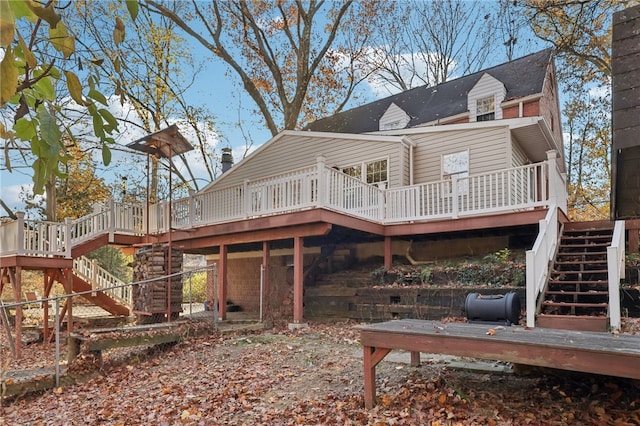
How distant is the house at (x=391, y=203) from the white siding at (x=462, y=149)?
0.10 ft

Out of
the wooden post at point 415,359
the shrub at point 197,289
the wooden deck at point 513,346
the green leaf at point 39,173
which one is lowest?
the shrub at point 197,289

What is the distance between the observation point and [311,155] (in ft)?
47.3

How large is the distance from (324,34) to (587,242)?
16615mm

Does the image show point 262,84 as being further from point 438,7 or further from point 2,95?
point 2,95

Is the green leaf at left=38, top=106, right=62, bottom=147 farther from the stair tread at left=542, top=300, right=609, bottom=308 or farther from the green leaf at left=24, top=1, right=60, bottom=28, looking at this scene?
the stair tread at left=542, top=300, right=609, bottom=308

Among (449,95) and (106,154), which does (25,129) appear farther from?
(449,95)

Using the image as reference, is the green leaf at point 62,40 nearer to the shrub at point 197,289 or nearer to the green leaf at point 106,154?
the green leaf at point 106,154

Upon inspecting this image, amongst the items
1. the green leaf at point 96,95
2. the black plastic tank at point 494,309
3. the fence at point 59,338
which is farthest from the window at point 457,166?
the green leaf at point 96,95

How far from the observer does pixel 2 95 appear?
1.12 meters

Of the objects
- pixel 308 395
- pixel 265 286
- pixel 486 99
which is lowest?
pixel 308 395

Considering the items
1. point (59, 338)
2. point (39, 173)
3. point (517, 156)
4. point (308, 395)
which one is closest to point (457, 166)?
point (517, 156)

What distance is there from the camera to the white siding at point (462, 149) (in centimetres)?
1156

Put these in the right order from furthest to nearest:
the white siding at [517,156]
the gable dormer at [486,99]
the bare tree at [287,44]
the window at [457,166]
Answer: the bare tree at [287,44]
the gable dormer at [486,99]
the window at [457,166]
the white siding at [517,156]

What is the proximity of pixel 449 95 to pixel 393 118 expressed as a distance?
221cm
